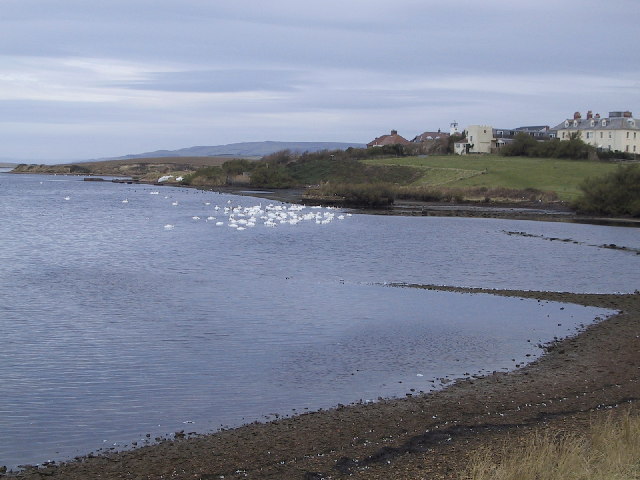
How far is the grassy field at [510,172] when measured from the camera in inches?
3300

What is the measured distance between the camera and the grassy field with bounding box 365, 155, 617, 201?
275 feet

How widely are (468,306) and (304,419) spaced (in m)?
12.9

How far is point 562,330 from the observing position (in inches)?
865

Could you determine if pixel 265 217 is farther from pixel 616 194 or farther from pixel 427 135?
pixel 427 135


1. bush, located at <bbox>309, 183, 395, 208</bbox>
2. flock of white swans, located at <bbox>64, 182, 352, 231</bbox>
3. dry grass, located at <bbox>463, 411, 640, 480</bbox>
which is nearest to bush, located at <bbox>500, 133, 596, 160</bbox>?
bush, located at <bbox>309, 183, 395, 208</bbox>

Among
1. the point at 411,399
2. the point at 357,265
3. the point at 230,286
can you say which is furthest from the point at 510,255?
the point at 411,399

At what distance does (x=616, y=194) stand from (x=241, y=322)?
174 ft

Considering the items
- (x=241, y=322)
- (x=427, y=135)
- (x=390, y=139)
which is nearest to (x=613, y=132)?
(x=390, y=139)

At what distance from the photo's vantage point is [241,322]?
22172 mm

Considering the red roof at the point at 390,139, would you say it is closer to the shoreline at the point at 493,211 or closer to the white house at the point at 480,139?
the white house at the point at 480,139

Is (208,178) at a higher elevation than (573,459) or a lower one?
higher

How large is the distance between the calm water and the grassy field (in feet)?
118

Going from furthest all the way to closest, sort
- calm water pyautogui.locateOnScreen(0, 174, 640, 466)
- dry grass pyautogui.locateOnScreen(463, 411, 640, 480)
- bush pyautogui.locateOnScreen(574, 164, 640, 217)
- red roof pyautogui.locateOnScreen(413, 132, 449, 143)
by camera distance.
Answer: red roof pyautogui.locateOnScreen(413, 132, 449, 143) → bush pyautogui.locateOnScreen(574, 164, 640, 217) → calm water pyautogui.locateOnScreen(0, 174, 640, 466) → dry grass pyautogui.locateOnScreen(463, 411, 640, 480)

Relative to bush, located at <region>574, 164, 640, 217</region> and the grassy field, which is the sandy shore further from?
the grassy field
